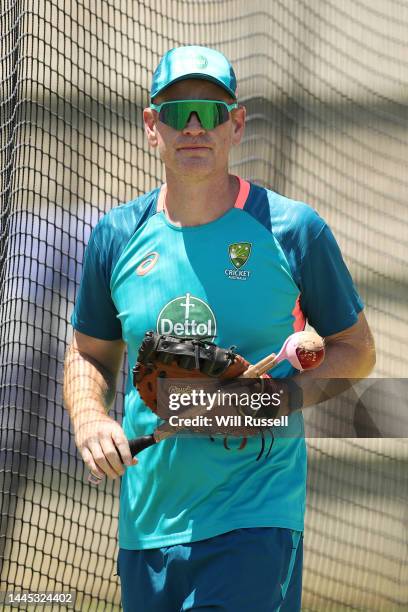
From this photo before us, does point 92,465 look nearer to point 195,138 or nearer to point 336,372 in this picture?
point 336,372

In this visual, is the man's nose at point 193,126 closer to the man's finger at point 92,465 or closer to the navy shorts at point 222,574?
the man's finger at point 92,465

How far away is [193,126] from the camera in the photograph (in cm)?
257

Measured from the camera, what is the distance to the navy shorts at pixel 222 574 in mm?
2381

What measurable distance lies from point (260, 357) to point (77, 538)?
2.40 m

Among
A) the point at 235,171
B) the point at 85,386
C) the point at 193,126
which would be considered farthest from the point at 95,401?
the point at 235,171

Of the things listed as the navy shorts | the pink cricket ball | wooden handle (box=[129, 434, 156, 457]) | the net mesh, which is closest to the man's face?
the pink cricket ball

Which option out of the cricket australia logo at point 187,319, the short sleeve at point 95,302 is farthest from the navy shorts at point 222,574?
the short sleeve at point 95,302

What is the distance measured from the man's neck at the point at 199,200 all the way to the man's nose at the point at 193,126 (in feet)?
0.39

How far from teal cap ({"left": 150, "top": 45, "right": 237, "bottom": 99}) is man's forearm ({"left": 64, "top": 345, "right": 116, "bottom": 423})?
0.72 m

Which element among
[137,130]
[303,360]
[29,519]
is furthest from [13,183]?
[303,360]

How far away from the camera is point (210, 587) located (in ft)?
7.81

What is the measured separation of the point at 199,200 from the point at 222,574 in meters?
0.90

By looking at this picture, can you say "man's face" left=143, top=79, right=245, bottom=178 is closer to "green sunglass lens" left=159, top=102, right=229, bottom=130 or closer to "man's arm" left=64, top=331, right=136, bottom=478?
"green sunglass lens" left=159, top=102, right=229, bottom=130

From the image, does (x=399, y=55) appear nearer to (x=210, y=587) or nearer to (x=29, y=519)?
(x=29, y=519)
